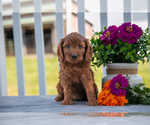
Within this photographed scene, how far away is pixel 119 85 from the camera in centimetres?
137

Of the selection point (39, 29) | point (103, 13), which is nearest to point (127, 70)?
point (103, 13)

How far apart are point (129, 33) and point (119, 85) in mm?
409

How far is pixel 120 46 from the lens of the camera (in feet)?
4.99

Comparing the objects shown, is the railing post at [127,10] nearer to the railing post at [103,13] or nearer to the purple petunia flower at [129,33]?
the railing post at [103,13]

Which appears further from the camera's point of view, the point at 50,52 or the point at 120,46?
the point at 50,52

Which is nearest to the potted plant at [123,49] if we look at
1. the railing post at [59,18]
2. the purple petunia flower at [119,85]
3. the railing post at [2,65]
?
the purple petunia flower at [119,85]

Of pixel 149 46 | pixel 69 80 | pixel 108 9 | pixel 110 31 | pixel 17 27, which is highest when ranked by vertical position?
pixel 108 9

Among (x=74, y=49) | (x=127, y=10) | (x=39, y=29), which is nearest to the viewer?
(x=74, y=49)

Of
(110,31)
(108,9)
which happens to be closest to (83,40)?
(110,31)

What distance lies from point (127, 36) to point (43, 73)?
1.15 m

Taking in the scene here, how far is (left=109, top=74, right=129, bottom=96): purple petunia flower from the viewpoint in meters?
1.37

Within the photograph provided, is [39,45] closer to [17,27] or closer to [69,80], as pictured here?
[17,27]

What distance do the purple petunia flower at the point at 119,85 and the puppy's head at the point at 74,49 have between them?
255 millimetres

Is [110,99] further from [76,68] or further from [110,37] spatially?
[110,37]
